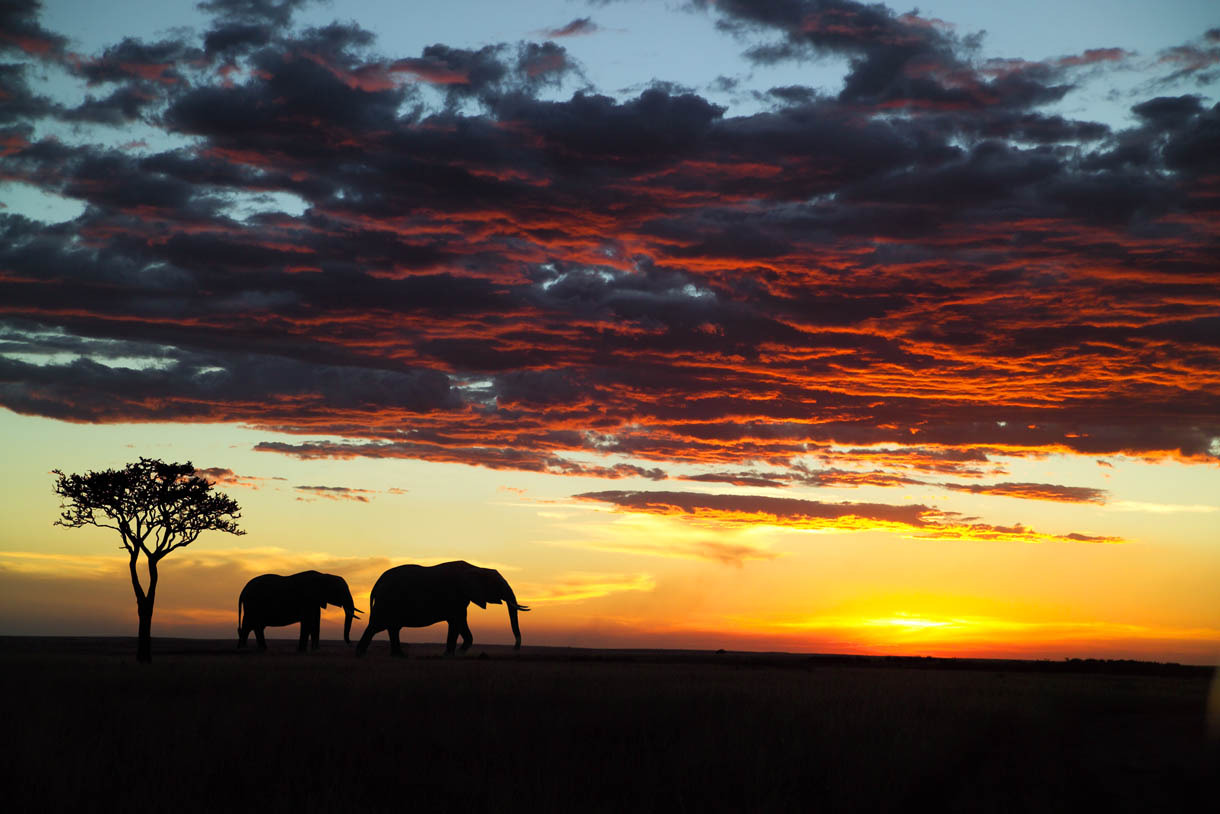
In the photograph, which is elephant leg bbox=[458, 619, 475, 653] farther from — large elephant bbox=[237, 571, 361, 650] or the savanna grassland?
the savanna grassland

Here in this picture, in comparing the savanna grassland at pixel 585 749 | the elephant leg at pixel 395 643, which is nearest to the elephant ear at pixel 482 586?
the elephant leg at pixel 395 643

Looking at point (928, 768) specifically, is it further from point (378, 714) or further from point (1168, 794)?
point (378, 714)

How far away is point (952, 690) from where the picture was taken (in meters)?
30.6

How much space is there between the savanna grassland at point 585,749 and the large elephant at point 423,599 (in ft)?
93.3

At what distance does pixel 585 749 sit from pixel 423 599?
3830cm

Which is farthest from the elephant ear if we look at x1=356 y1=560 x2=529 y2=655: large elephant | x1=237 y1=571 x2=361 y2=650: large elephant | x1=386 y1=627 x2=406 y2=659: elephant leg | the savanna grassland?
the savanna grassland

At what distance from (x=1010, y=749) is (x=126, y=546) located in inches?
1511

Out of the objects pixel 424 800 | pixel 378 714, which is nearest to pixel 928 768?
pixel 424 800

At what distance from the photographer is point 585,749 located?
1927 centimetres

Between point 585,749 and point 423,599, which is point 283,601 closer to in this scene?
point 423,599

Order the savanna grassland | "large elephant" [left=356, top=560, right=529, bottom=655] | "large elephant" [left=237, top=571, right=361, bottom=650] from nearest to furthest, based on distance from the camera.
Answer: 1. the savanna grassland
2. "large elephant" [left=356, top=560, right=529, bottom=655]
3. "large elephant" [left=237, top=571, right=361, bottom=650]

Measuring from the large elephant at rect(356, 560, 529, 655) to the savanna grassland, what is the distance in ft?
93.3

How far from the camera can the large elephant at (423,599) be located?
184 feet

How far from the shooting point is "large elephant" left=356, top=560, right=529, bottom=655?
184 ft
